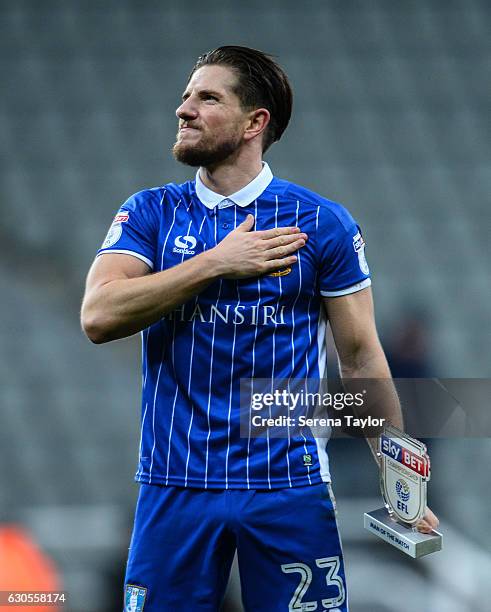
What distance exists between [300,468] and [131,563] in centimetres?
35

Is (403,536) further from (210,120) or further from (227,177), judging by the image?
(210,120)

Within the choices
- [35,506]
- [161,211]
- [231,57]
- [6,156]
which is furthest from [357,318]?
[6,156]

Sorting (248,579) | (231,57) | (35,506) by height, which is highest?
(231,57)

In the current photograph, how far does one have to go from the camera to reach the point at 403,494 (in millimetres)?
1742

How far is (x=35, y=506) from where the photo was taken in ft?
13.7

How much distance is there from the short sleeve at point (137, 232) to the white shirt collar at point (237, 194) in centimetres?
10

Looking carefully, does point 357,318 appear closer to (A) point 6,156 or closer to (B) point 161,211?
(B) point 161,211

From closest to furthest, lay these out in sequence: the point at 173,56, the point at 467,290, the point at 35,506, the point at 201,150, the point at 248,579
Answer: the point at 248,579
the point at 201,150
the point at 35,506
the point at 467,290
the point at 173,56

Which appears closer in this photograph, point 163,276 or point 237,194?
point 163,276

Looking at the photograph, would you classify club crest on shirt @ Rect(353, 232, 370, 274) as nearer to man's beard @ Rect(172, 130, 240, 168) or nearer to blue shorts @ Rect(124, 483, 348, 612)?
man's beard @ Rect(172, 130, 240, 168)

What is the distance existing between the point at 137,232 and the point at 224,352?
0.94 feet

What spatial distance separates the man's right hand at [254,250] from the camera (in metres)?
1.66

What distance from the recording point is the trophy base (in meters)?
1.67

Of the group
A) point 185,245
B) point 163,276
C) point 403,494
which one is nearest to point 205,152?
point 185,245
